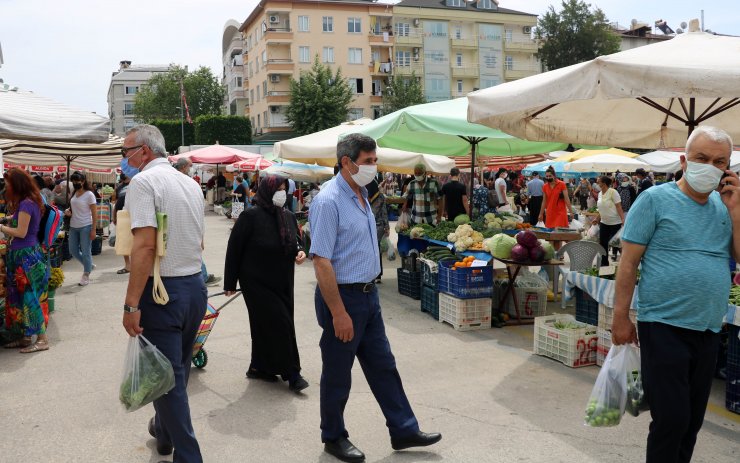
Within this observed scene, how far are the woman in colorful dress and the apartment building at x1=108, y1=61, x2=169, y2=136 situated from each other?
396ft

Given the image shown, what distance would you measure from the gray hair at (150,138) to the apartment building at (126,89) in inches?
4883

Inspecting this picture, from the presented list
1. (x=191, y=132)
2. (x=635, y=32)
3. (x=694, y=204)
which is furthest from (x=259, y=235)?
(x=635, y=32)

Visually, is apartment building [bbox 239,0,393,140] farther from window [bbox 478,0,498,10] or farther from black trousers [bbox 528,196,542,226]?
black trousers [bbox 528,196,542,226]

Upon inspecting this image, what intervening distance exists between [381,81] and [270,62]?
1091 centimetres

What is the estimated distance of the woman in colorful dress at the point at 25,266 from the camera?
21.7 feet

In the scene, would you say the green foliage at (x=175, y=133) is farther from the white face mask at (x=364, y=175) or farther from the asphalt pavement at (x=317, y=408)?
the white face mask at (x=364, y=175)

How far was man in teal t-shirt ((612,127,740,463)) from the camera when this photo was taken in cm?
312

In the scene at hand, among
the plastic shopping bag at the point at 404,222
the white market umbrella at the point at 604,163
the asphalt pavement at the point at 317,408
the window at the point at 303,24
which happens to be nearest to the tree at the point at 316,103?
the window at the point at 303,24

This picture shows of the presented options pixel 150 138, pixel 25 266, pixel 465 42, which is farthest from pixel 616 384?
pixel 465 42

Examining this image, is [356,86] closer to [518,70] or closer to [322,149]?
[518,70]

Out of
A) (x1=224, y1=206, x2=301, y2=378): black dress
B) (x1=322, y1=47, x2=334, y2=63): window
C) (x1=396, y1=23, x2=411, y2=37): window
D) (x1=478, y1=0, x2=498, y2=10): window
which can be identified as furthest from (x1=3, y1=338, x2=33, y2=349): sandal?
(x1=478, y1=0, x2=498, y2=10): window

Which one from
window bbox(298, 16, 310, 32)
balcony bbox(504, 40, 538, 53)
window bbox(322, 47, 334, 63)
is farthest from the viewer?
balcony bbox(504, 40, 538, 53)

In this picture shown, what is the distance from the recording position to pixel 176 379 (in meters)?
3.69

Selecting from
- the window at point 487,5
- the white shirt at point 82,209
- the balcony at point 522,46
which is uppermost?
the window at point 487,5
